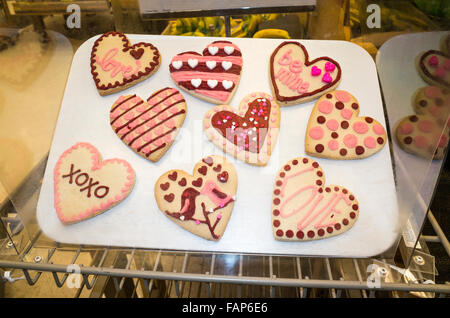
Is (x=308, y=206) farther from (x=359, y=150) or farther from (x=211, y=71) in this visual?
(x=211, y=71)

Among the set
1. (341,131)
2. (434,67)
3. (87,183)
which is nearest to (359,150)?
(341,131)

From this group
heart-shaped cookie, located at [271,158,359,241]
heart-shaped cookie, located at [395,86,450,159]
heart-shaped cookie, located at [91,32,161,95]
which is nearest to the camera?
heart-shaped cookie, located at [395,86,450,159]

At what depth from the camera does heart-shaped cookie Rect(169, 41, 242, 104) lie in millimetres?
1136

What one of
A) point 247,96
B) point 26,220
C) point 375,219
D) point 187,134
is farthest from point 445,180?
point 26,220

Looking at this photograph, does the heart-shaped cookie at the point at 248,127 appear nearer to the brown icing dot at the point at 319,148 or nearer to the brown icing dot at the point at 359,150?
the brown icing dot at the point at 319,148

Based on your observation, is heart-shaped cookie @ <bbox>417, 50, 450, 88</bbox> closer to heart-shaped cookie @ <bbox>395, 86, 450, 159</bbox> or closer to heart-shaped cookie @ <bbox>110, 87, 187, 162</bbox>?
heart-shaped cookie @ <bbox>395, 86, 450, 159</bbox>

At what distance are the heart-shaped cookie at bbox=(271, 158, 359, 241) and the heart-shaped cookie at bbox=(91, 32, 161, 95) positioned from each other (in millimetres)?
581

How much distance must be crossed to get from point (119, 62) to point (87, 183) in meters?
0.44

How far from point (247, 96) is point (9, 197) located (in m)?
0.78

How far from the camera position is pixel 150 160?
42.1 inches

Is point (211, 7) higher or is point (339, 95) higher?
point (211, 7)

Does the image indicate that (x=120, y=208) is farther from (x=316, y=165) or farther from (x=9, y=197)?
(x=316, y=165)

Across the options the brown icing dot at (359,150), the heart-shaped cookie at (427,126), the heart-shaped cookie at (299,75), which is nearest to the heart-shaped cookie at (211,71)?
the heart-shaped cookie at (299,75)

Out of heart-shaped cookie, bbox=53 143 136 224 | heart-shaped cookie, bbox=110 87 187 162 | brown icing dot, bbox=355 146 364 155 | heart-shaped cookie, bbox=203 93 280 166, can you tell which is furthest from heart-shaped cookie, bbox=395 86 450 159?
heart-shaped cookie, bbox=53 143 136 224
